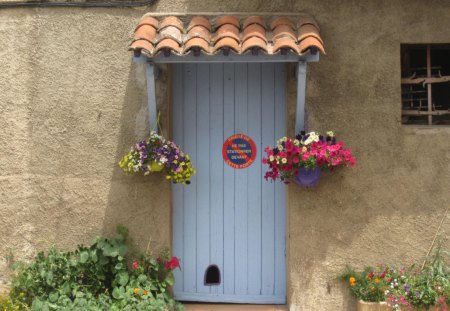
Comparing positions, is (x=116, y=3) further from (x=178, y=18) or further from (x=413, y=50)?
(x=413, y=50)

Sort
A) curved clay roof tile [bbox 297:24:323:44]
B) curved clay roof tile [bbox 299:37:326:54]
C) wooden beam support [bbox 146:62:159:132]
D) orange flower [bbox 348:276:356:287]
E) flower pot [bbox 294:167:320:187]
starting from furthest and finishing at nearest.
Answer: orange flower [bbox 348:276:356:287]
flower pot [bbox 294:167:320:187]
wooden beam support [bbox 146:62:159:132]
curved clay roof tile [bbox 297:24:323:44]
curved clay roof tile [bbox 299:37:326:54]

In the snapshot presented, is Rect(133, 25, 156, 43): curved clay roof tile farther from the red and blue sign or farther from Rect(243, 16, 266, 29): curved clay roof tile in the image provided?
the red and blue sign

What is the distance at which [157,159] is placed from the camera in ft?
13.8

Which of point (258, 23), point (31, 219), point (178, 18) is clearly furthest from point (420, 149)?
point (31, 219)

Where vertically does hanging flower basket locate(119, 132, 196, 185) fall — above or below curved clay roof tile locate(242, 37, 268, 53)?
below

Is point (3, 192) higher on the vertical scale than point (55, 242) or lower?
higher

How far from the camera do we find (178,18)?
4.45 m

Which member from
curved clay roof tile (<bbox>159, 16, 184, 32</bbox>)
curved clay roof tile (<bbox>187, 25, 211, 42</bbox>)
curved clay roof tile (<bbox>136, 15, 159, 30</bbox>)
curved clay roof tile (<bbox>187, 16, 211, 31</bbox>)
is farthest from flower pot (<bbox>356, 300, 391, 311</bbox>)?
curved clay roof tile (<bbox>136, 15, 159, 30</bbox>)

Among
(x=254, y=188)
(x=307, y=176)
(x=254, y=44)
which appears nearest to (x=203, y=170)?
(x=254, y=188)

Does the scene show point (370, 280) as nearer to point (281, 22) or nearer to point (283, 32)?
point (283, 32)

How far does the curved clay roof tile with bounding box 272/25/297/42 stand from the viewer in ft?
13.0

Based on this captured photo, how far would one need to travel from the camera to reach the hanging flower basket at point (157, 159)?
4227 millimetres

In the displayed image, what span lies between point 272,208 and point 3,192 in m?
2.52

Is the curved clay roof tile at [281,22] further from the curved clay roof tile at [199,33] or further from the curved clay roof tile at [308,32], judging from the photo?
the curved clay roof tile at [199,33]
